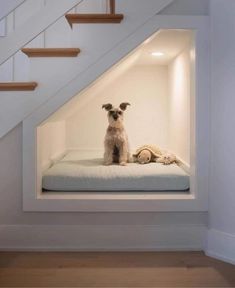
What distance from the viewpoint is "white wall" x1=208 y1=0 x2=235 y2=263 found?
2096 mm

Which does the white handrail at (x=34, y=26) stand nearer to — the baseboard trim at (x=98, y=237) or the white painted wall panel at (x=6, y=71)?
the baseboard trim at (x=98, y=237)

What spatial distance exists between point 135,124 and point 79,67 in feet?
6.08

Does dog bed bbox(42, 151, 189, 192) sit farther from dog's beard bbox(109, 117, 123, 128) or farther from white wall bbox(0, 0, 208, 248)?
dog's beard bbox(109, 117, 123, 128)

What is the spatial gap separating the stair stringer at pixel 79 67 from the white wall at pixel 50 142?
0.21 meters

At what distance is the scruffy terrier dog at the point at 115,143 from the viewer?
2.92 m

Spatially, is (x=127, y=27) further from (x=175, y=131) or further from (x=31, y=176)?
(x=175, y=131)

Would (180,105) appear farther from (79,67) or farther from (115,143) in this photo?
(79,67)

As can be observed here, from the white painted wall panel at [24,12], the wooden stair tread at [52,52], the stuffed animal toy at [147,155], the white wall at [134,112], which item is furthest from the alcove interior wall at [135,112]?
the wooden stair tread at [52,52]

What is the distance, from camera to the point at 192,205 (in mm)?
2246

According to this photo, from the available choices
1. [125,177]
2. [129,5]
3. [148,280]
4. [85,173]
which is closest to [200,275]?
[148,280]

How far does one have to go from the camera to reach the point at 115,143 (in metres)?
2.97

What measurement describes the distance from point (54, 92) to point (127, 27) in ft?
2.06

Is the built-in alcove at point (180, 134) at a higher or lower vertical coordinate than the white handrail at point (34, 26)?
lower

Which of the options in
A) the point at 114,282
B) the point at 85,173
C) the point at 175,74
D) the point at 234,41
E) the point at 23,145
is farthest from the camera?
the point at 175,74
